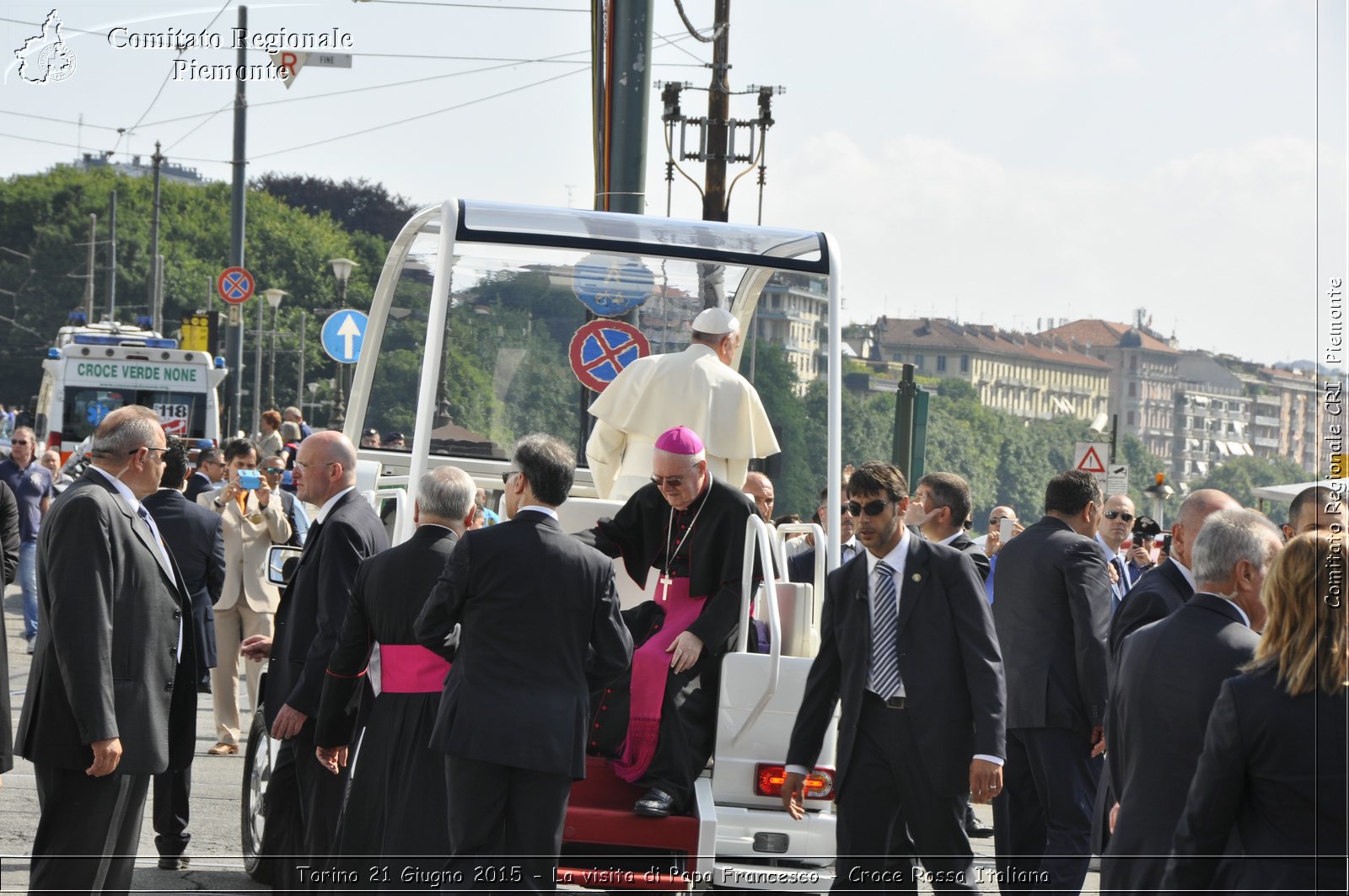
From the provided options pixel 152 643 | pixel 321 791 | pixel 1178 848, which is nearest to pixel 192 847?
pixel 321 791

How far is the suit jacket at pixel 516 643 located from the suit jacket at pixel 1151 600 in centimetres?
185

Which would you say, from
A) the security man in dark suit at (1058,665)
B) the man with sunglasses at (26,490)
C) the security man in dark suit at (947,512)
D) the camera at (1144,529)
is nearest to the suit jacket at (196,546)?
the security man in dark suit at (947,512)

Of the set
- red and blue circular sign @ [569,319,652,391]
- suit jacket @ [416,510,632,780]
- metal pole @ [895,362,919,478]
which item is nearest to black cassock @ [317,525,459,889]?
suit jacket @ [416,510,632,780]

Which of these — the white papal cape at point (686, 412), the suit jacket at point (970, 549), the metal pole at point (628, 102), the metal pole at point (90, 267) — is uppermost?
the metal pole at point (90, 267)

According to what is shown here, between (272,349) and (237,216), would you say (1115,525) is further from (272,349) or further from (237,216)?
(272,349)

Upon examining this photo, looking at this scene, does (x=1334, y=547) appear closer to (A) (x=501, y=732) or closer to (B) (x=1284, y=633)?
(B) (x=1284, y=633)

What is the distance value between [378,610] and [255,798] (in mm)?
1994

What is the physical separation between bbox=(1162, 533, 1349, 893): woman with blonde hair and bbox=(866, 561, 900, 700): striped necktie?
182 centimetres

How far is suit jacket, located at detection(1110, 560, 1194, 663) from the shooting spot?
5484 millimetres

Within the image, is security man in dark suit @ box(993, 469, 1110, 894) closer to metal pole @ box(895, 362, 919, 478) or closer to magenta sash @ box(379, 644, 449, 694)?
magenta sash @ box(379, 644, 449, 694)

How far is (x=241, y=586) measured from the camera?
10609 mm

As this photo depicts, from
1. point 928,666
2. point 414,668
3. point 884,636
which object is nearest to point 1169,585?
point 928,666

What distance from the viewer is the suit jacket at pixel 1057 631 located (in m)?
7.06

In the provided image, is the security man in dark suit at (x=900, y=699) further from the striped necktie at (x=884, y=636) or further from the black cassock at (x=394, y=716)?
the black cassock at (x=394, y=716)
